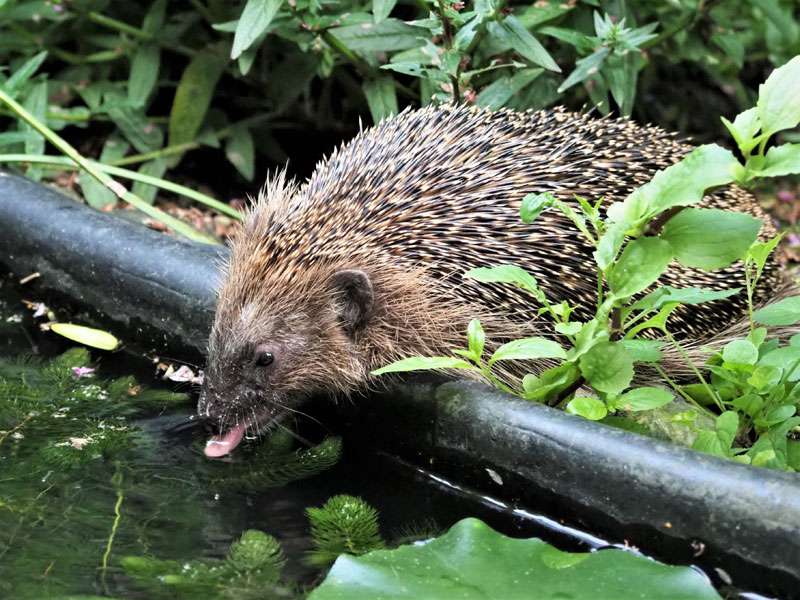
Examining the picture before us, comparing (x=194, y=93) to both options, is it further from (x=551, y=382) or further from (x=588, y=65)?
(x=551, y=382)

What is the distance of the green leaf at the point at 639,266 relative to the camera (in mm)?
3412

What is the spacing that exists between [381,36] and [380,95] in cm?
43

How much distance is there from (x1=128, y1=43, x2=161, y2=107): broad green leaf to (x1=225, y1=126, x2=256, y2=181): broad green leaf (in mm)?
578

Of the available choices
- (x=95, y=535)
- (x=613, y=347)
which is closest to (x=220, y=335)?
(x=95, y=535)

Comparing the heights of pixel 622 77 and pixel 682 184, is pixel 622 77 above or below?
below

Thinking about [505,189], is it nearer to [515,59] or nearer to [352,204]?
[352,204]

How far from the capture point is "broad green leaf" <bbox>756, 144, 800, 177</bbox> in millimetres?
3197

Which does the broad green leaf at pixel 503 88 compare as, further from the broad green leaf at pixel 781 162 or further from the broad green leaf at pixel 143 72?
the broad green leaf at pixel 781 162

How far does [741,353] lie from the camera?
3744 millimetres

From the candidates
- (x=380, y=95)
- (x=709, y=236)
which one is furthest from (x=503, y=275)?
(x=380, y=95)

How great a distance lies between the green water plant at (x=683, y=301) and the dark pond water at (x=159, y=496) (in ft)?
1.55

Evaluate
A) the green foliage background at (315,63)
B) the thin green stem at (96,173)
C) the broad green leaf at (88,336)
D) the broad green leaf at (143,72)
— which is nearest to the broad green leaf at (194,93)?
the green foliage background at (315,63)

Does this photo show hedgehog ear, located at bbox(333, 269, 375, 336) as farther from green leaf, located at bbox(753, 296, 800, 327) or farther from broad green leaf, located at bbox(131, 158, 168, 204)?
broad green leaf, located at bbox(131, 158, 168, 204)

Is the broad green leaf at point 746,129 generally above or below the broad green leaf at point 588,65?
above
